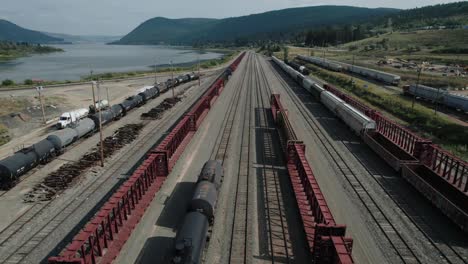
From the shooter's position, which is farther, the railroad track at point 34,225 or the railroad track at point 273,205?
the railroad track at point 34,225

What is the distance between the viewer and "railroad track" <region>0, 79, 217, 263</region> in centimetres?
2189

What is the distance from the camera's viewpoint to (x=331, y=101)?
191 ft

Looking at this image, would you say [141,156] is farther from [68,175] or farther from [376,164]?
[376,164]

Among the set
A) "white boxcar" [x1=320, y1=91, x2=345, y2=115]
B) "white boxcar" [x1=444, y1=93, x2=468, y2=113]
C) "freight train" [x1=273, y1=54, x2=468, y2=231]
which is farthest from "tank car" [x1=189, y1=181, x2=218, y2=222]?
"white boxcar" [x1=444, y1=93, x2=468, y2=113]

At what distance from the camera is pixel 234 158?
124 ft

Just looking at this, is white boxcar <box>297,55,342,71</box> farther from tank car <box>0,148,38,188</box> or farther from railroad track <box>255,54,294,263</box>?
tank car <box>0,148,38,188</box>

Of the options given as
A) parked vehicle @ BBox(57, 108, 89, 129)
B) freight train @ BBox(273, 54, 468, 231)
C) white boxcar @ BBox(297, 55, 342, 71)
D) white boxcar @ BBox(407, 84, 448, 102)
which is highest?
white boxcar @ BBox(297, 55, 342, 71)

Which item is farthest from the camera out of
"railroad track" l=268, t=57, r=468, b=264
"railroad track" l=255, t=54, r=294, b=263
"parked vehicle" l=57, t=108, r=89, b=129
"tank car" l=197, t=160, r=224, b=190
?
"parked vehicle" l=57, t=108, r=89, b=129

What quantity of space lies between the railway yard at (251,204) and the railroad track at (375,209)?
0.10 metres

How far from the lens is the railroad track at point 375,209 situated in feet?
69.3

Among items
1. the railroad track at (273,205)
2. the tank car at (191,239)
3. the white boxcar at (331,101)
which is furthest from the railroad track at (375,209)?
the tank car at (191,239)

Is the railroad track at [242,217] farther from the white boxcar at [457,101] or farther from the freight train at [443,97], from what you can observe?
the freight train at [443,97]

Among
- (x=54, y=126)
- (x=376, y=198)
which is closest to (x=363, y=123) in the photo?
(x=376, y=198)

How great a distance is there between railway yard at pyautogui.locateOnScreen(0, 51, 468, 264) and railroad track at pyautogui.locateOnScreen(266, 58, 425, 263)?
0.33ft
